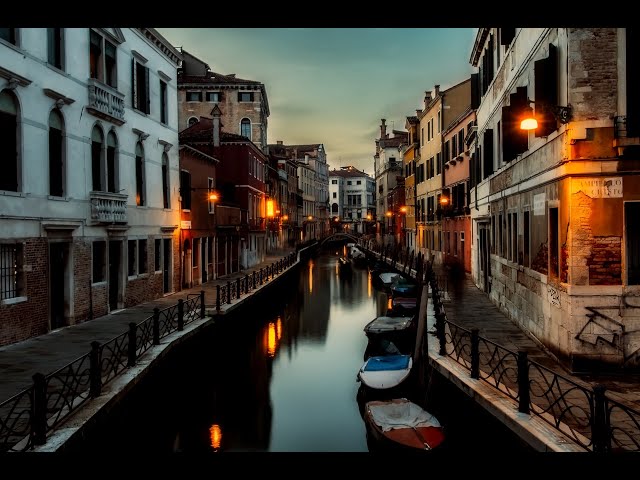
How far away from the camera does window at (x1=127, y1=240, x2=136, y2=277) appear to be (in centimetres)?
1749

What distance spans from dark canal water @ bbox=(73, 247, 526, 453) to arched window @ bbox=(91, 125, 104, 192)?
16.4ft

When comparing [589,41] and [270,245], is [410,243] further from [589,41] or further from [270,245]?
[589,41]

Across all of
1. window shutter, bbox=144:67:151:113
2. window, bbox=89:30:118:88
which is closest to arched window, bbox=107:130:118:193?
window, bbox=89:30:118:88

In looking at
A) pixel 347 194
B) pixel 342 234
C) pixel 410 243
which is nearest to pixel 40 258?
pixel 410 243

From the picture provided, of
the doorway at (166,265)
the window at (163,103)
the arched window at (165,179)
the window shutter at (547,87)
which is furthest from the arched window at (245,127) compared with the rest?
the window shutter at (547,87)

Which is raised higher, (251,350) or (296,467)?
(296,467)

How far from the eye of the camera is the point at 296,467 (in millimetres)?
3039

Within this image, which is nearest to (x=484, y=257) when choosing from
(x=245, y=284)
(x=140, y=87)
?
(x=245, y=284)

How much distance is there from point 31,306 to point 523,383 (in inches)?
397

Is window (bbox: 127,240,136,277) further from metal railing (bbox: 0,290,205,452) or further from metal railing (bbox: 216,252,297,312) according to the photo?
metal railing (bbox: 0,290,205,452)

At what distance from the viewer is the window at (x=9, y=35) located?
11.2m

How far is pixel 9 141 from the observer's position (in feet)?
38.2
